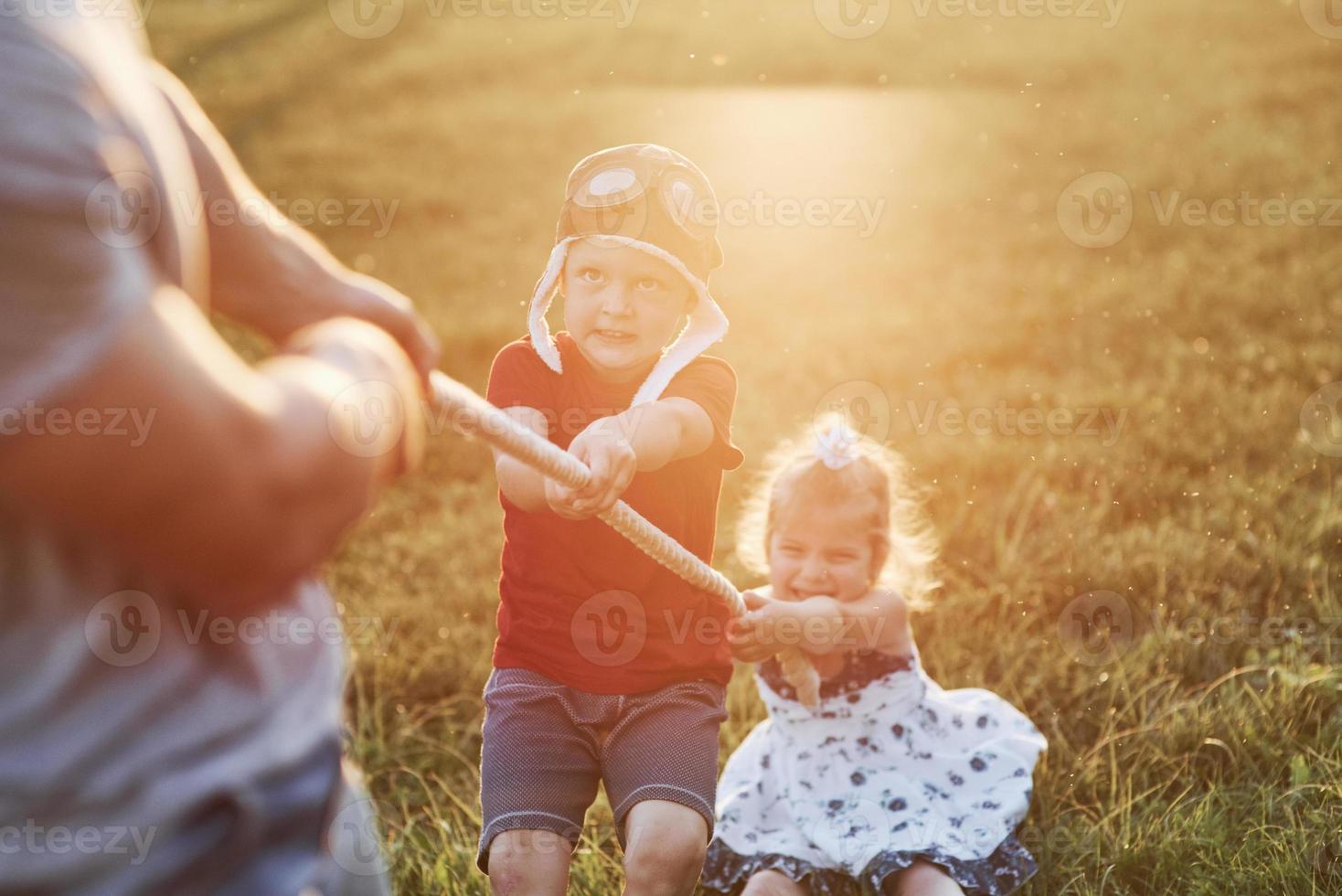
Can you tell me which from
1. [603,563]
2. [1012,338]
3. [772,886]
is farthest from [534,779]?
[1012,338]

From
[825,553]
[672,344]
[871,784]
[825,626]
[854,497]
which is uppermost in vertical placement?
[672,344]

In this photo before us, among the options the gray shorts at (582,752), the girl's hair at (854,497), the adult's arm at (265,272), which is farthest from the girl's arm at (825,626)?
the adult's arm at (265,272)

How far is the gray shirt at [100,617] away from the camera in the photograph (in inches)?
38.5

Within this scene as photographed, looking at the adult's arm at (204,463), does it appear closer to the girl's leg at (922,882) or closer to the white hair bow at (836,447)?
the white hair bow at (836,447)

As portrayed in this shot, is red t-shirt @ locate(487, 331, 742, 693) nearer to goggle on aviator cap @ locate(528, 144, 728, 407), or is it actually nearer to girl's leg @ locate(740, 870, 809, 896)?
goggle on aviator cap @ locate(528, 144, 728, 407)

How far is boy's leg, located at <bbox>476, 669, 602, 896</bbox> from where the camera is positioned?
2.30 m

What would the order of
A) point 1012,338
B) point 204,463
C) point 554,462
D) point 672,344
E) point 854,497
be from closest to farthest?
point 204,463 → point 554,462 → point 672,344 → point 854,497 → point 1012,338

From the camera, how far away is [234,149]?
34.4ft

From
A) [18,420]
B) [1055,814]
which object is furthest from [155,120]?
[1055,814]

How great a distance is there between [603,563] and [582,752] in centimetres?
35

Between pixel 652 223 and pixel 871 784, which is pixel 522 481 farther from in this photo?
pixel 871 784

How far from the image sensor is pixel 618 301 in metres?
2.30

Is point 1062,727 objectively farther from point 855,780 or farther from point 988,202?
point 988,202

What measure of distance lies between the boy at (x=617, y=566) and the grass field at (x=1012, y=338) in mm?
551
